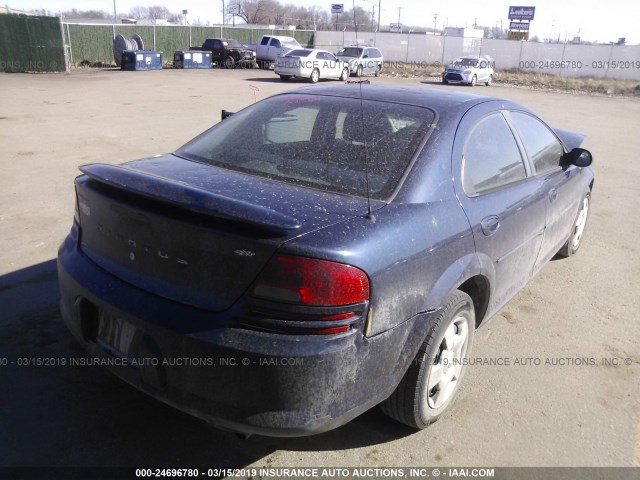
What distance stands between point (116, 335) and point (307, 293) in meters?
0.95

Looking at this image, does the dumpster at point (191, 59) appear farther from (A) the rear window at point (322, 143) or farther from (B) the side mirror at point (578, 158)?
(B) the side mirror at point (578, 158)

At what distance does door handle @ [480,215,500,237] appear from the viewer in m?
3.00

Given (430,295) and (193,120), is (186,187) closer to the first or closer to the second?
(430,295)

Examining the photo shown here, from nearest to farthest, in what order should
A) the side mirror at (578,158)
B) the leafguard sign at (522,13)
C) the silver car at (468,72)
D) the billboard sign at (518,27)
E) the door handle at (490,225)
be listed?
the door handle at (490,225) < the side mirror at (578,158) < the silver car at (468,72) < the leafguard sign at (522,13) < the billboard sign at (518,27)

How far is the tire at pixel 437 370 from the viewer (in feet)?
8.68

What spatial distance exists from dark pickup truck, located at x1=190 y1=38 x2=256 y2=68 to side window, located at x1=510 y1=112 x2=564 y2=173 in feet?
113

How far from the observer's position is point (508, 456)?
2.78m

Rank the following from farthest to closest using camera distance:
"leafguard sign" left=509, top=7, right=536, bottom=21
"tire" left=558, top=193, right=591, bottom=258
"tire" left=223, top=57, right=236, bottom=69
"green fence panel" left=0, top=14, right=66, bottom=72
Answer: "leafguard sign" left=509, top=7, right=536, bottom=21, "tire" left=223, top=57, right=236, bottom=69, "green fence panel" left=0, top=14, right=66, bottom=72, "tire" left=558, top=193, right=591, bottom=258

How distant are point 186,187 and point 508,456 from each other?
6.61 feet

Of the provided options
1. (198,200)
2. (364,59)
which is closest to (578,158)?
(198,200)

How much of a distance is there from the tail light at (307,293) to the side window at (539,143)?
2.19 m

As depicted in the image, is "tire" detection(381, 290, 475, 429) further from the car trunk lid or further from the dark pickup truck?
the dark pickup truck

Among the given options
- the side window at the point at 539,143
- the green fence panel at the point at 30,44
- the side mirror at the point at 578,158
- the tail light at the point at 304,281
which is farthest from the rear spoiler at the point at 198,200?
the green fence panel at the point at 30,44

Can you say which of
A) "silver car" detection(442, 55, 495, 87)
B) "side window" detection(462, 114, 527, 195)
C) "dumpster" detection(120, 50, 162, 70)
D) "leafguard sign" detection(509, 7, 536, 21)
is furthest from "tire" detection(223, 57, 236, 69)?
"leafguard sign" detection(509, 7, 536, 21)
